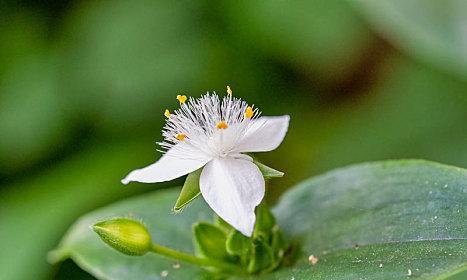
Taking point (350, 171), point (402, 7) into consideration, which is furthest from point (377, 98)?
point (350, 171)

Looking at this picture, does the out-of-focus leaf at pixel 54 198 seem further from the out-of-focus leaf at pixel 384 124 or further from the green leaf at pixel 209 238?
the green leaf at pixel 209 238

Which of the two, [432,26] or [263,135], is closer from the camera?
[263,135]

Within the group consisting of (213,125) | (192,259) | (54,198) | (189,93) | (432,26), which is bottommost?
→ (54,198)

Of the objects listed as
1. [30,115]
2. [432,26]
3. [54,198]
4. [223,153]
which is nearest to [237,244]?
[223,153]

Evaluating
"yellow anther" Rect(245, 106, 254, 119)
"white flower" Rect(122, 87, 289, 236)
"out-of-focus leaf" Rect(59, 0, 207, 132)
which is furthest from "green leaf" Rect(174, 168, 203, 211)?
"out-of-focus leaf" Rect(59, 0, 207, 132)

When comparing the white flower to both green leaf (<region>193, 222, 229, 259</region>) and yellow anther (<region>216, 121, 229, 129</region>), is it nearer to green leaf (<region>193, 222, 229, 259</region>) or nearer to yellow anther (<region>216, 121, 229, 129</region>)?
yellow anther (<region>216, 121, 229, 129</region>)

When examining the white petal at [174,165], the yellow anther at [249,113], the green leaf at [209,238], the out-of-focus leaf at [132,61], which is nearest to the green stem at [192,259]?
the green leaf at [209,238]

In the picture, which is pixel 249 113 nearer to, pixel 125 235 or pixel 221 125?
pixel 221 125

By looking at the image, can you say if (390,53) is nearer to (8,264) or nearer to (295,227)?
Result: (295,227)
